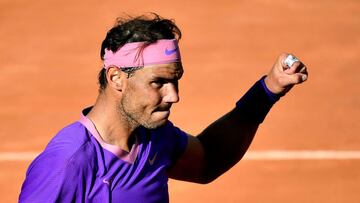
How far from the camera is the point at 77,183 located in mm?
4191

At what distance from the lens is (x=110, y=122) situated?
4.47 meters

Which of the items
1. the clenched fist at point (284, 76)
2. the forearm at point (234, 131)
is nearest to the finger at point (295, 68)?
the clenched fist at point (284, 76)

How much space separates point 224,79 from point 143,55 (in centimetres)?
654

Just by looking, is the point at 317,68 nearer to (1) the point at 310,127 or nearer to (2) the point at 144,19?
(1) the point at 310,127

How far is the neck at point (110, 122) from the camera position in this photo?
446 centimetres

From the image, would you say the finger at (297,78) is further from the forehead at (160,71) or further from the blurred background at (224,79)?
the blurred background at (224,79)

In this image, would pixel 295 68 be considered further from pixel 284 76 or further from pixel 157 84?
pixel 157 84

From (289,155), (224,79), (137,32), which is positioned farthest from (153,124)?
(224,79)

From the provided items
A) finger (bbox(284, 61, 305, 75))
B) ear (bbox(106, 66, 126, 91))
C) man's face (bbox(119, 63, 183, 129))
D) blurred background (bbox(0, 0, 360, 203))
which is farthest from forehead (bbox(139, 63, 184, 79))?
blurred background (bbox(0, 0, 360, 203))

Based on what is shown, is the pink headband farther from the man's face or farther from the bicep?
the bicep

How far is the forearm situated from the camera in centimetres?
519

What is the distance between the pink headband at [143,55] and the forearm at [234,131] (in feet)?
2.87

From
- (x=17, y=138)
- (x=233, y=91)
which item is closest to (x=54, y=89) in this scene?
(x=17, y=138)

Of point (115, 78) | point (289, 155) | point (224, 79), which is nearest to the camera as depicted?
point (115, 78)
